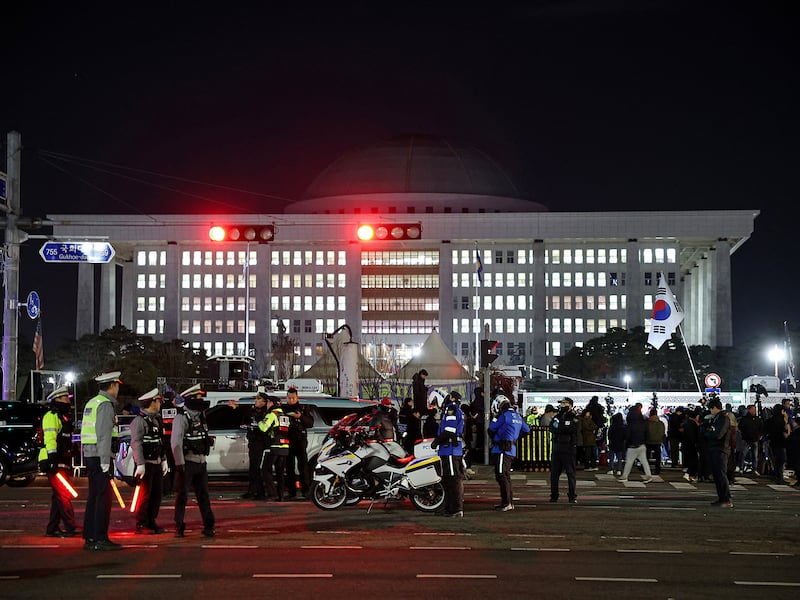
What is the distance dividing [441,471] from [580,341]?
133573 millimetres

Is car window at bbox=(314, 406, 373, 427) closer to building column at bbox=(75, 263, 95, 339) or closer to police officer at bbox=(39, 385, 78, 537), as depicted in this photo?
police officer at bbox=(39, 385, 78, 537)

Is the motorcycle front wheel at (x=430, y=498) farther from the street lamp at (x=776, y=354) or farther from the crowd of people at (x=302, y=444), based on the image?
the street lamp at (x=776, y=354)

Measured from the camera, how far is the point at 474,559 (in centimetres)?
1345

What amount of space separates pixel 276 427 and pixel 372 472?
8.18 feet

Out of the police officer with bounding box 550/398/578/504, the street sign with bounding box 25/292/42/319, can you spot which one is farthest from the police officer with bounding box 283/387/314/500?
the street sign with bounding box 25/292/42/319

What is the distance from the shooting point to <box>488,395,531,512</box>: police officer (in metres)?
19.1

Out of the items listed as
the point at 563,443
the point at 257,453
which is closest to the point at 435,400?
the point at 563,443

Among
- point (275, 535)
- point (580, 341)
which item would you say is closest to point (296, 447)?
point (275, 535)

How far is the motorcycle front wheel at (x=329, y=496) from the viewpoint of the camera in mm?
19312

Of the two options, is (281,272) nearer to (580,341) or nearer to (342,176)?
(342,176)

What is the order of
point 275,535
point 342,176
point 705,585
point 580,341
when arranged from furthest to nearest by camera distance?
point 342,176 → point 580,341 → point 275,535 → point 705,585

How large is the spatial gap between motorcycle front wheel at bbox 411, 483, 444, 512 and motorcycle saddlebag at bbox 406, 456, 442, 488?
0.17 m

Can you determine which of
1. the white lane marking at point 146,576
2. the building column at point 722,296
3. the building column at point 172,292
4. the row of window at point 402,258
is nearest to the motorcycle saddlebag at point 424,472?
the white lane marking at point 146,576

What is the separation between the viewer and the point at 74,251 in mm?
30844
